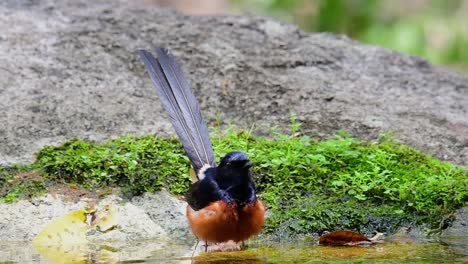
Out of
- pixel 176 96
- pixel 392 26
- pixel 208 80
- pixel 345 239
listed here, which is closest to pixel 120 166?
pixel 176 96

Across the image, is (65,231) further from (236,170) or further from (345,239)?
(345,239)

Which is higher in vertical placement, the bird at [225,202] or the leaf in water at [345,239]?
the bird at [225,202]

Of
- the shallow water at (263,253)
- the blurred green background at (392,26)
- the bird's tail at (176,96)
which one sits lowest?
the shallow water at (263,253)

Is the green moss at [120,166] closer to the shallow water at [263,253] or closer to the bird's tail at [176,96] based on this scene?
the bird's tail at [176,96]

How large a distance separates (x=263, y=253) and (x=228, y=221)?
0.97 feet

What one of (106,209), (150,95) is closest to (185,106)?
(106,209)

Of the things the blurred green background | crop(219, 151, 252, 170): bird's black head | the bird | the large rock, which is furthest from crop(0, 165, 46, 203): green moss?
the blurred green background

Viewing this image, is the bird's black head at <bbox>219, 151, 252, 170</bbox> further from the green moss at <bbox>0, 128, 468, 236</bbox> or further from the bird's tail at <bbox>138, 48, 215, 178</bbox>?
the bird's tail at <bbox>138, 48, 215, 178</bbox>

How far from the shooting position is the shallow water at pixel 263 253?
143 inches

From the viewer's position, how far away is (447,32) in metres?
8.62

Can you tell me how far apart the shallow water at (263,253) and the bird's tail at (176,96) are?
846 mm

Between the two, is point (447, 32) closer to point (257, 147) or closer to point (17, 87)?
point (257, 147)

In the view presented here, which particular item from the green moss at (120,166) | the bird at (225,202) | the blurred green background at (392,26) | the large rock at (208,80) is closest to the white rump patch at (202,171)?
the bird at (225,202)

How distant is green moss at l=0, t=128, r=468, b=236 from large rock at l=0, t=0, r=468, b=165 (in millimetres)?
495
